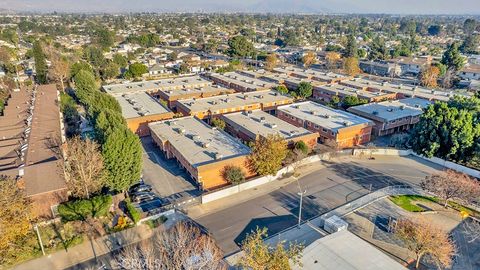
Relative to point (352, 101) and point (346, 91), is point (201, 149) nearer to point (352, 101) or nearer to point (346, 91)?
point (352, 101)

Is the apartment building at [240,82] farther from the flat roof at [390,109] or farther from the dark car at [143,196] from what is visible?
the dark car at [143,196]

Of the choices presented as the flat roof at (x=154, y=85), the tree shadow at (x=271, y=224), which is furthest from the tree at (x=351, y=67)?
the tree shadow at (x=271, y=224)

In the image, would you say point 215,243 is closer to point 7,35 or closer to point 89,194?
point 89,194

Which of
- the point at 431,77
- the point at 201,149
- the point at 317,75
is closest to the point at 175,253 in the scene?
the point at 201,149

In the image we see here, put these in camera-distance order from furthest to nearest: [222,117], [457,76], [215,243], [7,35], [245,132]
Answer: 1. [7,35]
2. [457,76]
3. [222,117]
4. [245,132]
5. [215,243]

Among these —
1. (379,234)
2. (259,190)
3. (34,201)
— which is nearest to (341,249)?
(379,234)

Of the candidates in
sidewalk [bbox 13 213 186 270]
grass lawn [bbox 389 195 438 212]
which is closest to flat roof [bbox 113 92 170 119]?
sidewalk [bbox 13 213 186 270]

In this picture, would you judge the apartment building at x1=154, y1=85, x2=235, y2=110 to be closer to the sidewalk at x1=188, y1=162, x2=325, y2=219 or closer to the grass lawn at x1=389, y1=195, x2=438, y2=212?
the sidewalk at x1=188, y1=162, x2=325, y2=219
